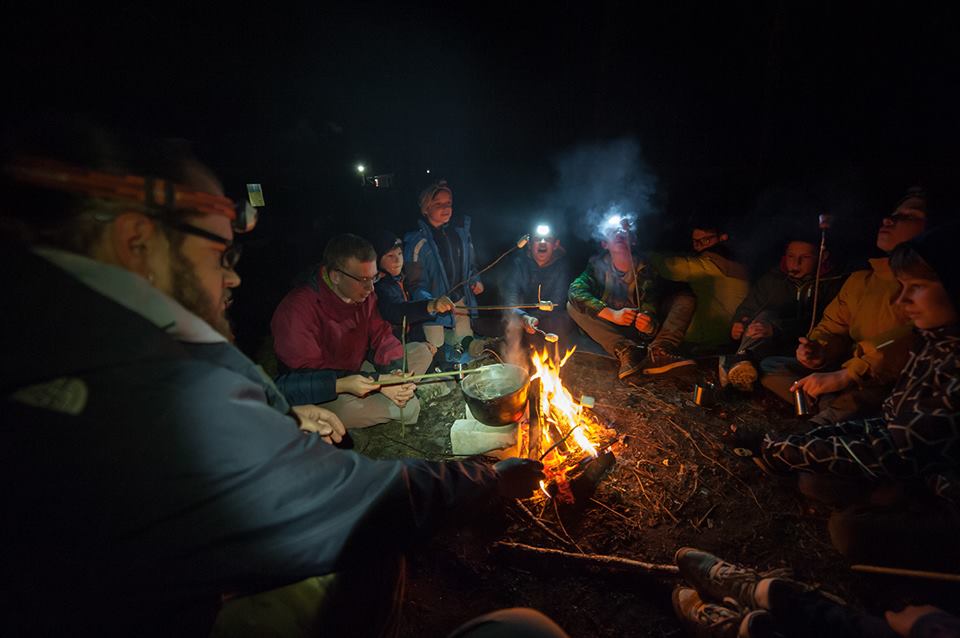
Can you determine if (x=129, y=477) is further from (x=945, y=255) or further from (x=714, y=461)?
(x=714, y=461)

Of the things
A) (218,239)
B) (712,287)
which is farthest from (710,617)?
(712,287)

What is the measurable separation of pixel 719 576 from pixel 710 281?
5.67 metres

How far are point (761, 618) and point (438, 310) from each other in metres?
5.10

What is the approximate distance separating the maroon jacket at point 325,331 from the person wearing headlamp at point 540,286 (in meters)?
3.16

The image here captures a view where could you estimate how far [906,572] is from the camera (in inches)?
106

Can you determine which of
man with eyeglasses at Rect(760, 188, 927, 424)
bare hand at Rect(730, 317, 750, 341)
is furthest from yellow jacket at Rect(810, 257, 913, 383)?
bare hand at Rect(730, 317, 750, 341)

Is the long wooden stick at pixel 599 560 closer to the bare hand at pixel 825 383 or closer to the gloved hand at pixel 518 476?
the gloved hand at pixel 518 476

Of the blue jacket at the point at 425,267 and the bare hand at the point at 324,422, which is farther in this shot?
the blue jacket at the point at 425,267

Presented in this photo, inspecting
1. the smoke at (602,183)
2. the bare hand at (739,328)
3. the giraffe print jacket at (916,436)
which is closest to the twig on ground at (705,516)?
the giraffe print jacket at (916,436)

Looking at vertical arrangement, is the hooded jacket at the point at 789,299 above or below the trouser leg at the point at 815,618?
above

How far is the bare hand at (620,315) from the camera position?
22.8 feet

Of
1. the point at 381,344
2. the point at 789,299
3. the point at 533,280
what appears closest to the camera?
the point at 381,344

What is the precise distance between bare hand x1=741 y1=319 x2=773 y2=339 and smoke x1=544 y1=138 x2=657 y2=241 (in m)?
4.23

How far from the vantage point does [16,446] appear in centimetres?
118
